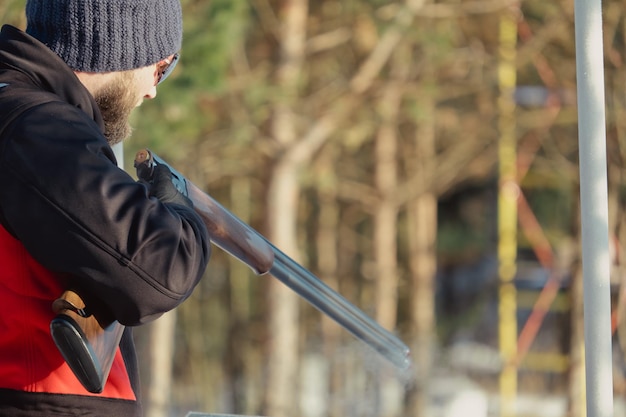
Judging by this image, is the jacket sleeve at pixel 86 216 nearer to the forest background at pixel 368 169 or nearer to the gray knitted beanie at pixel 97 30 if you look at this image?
the gray knitted beanie at pixel 97 30

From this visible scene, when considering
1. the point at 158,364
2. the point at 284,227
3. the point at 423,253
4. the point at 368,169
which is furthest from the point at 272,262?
the point at 368,169

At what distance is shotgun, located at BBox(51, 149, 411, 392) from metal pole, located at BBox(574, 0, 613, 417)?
1.58ft

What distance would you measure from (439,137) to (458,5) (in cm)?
501

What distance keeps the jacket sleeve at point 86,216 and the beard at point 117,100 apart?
21 centimetres

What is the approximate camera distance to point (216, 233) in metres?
1.64

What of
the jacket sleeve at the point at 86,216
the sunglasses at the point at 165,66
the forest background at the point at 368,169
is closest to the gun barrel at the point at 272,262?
the sunglasses at the point at 165,66

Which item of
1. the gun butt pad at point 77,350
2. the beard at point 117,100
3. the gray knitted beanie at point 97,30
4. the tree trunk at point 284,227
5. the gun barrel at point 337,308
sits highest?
the tree trunk at point 284,227

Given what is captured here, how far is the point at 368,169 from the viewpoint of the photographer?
44.2ft

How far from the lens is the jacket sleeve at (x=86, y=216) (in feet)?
4.03

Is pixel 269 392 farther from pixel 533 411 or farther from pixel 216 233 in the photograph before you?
pixel 216 233

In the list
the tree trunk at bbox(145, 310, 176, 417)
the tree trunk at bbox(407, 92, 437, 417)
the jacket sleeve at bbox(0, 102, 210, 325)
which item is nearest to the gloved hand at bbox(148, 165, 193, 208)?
the jacket sleeve at bbox(0, 102, 210, 325)

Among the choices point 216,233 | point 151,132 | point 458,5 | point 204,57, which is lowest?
point 216,233

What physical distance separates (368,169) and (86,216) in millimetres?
12292

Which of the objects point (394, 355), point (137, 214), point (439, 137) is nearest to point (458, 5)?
point (439, 137)
